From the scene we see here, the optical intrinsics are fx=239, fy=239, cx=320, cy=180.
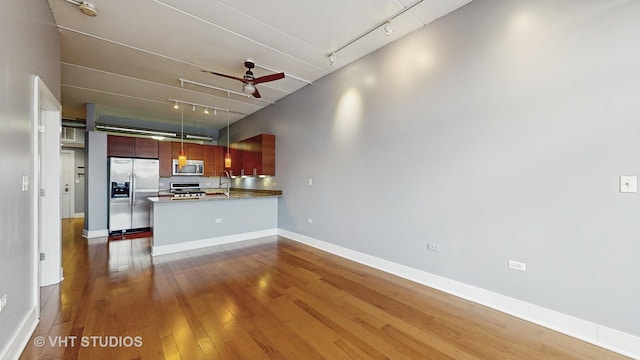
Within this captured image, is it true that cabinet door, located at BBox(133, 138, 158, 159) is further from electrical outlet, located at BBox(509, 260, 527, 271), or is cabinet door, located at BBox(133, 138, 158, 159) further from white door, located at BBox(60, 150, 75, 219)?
electrical outlet, located at BBox(509, 260, 527, 271)

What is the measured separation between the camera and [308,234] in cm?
496

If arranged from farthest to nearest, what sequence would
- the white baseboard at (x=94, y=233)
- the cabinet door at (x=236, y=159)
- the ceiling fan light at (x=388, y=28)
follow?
the cabinet door at (x=236, y=159)
the white baseboard at (x=94, y=233)
the ceiling fan light at (x=388, y=28)

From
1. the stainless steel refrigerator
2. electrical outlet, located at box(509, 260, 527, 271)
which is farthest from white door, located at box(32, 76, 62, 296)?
electrical outlet, located at box(509, 260, 527, 271)

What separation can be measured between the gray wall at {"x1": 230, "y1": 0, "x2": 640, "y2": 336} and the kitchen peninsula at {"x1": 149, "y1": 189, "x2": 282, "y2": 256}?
7.87ft

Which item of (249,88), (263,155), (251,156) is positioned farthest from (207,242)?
(249,88)

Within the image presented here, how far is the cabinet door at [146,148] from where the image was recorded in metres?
6.27

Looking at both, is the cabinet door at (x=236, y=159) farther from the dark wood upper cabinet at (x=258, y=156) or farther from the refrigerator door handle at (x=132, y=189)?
the refrigerator door handle at (x=132, y=189)

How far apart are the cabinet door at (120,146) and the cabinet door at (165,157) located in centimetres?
65

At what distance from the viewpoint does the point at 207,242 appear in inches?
187

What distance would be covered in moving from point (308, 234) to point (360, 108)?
268cm

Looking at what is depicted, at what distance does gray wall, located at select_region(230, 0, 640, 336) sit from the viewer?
6.40 feet

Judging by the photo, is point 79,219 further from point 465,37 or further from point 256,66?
point 465,37

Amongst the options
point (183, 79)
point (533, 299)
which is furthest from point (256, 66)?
point (533, 299)

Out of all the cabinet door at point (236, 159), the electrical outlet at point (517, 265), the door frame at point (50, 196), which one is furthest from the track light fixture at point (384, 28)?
the cabinet door at point (236, 159)
